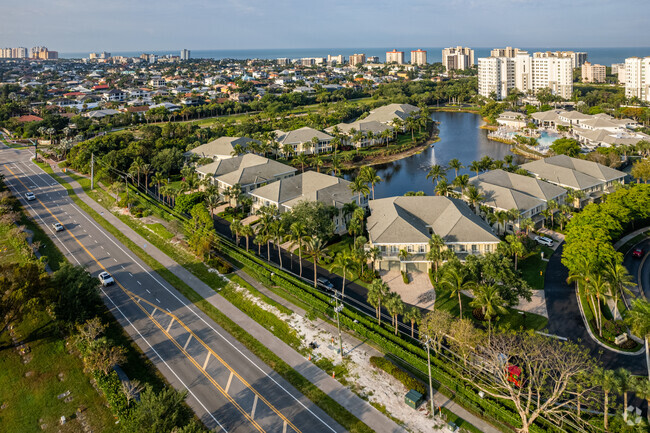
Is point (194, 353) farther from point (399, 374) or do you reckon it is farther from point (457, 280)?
point (457, 280)

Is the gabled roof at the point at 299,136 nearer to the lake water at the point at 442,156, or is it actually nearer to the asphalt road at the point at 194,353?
the lake water at the point at 442,156

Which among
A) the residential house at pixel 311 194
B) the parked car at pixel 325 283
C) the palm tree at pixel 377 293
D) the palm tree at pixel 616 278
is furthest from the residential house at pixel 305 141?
the palm tree at pixel 616 278

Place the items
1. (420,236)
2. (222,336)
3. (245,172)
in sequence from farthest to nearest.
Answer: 1. (245,172)
2. (420,236)
3. (222,336)

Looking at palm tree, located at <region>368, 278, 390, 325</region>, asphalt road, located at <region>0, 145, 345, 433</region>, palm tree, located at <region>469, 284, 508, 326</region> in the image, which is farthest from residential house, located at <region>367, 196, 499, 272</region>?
asphalt road, located at <region>0, 145, 345, 433</region>

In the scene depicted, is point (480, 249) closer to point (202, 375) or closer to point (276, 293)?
point (276, 293)

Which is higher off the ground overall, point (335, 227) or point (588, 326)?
point (335, 227)

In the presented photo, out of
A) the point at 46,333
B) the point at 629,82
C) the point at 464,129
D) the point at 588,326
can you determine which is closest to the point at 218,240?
the point at 46,333

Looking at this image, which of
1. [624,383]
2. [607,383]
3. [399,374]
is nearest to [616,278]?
[624,383]
